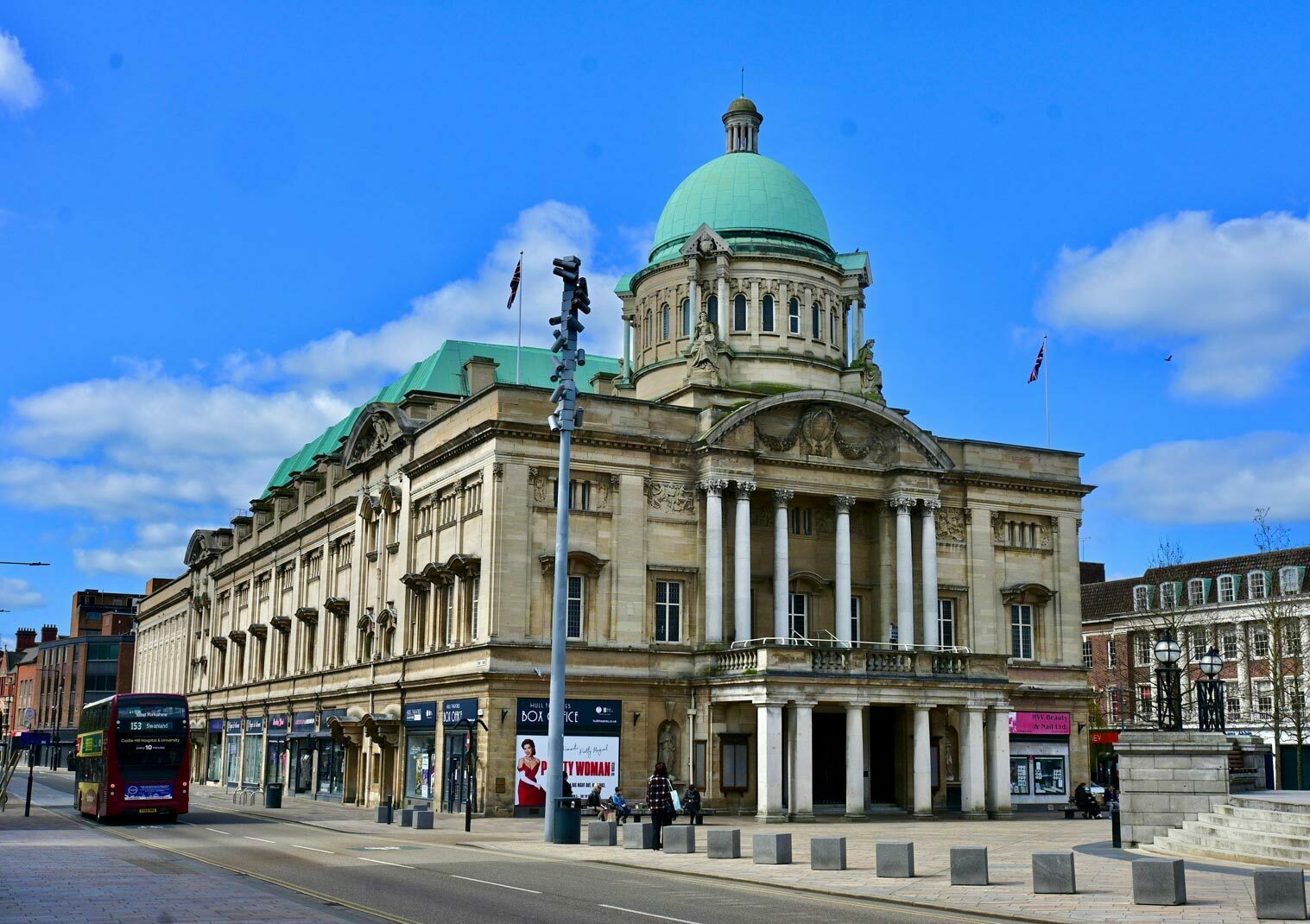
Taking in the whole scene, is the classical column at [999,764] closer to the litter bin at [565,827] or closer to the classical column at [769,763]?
the classical column at [769,763]

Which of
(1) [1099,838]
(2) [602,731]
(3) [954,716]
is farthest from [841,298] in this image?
(1) [1099,838]

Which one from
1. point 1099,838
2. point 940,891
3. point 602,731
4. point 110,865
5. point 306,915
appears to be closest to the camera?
point 306,915

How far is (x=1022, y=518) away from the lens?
63281mm

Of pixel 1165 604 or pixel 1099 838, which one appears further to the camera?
pixel 1165 604

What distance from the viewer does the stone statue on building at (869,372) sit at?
211 feet

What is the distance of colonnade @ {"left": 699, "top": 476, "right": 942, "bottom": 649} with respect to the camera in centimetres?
5450

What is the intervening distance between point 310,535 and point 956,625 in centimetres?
3511

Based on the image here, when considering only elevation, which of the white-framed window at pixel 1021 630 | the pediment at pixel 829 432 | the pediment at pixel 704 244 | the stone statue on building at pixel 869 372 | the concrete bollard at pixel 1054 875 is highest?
the pediment at pixel 704 244

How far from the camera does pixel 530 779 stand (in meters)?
50.3

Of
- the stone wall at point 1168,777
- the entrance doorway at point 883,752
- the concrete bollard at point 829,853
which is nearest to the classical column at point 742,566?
the entrance doorway at point 883,752

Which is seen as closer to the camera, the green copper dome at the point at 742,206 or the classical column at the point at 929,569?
the classical column at the point at 929,569

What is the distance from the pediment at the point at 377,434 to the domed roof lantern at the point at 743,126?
21.0 m

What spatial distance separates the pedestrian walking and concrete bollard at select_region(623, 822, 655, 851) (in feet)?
0.39

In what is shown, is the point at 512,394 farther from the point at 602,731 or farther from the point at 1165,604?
the point at 1165,604
